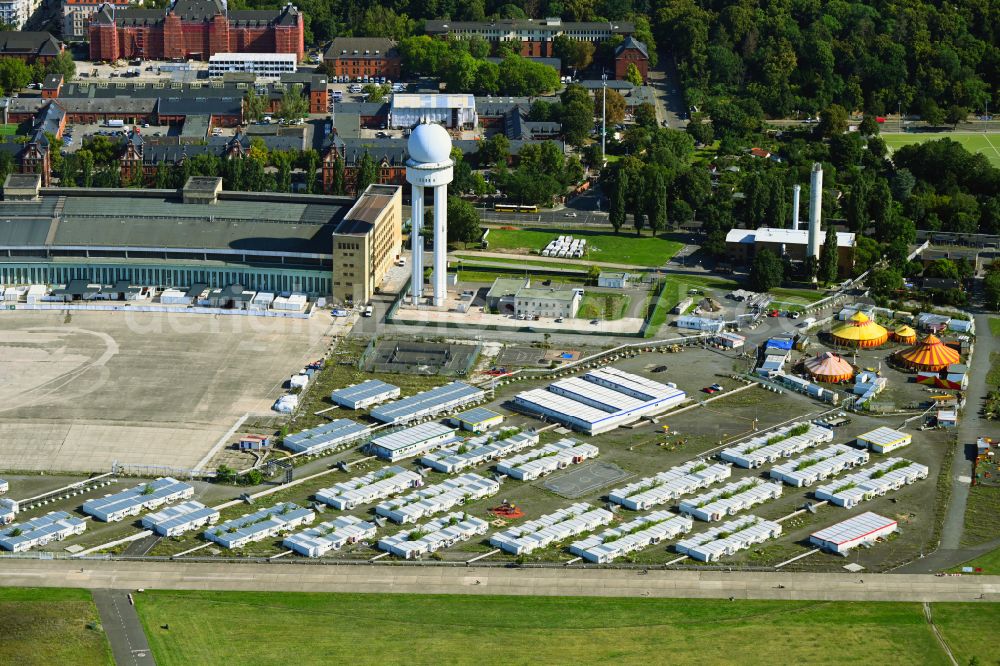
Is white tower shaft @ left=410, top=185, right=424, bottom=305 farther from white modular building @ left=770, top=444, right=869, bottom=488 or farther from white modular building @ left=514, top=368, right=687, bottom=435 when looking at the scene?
white modular building @ left=770, top=444, right=869, bottom=488

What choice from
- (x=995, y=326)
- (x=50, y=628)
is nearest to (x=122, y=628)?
(x=50, y=628)

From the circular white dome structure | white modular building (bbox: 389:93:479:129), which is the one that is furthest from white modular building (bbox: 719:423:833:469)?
white modular building (bbox: 389:93:479:129)

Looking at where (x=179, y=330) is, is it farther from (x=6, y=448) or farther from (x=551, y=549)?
(x=551, y=549)

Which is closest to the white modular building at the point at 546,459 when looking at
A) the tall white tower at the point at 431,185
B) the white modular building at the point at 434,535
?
the white modular building at the point at 434,535

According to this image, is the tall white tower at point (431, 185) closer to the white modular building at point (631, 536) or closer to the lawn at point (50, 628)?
the white modular building at point (631, 536)

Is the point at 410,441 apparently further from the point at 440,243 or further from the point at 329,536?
the point at 440,243
